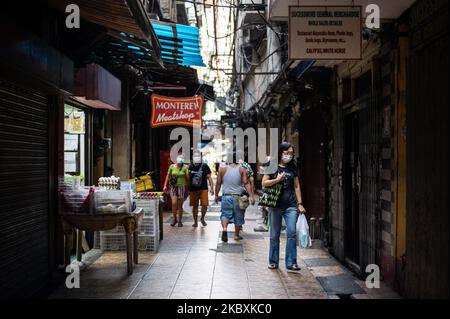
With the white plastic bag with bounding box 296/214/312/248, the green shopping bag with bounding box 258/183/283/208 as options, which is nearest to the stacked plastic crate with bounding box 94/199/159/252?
the green shopping bag with bounding box 258/183/283/208

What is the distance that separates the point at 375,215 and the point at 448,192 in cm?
287

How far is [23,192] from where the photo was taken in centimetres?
641

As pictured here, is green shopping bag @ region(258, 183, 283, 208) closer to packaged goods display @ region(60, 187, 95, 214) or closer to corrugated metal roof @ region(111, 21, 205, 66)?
packaged goods display @ region(60, 187, 95, 214)

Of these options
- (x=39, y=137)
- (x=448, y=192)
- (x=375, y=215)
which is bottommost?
(x=375, y=215)

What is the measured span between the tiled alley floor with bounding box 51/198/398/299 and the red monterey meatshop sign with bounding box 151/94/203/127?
4640 millimetres

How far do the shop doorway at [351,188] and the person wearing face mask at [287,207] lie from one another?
51.3 inches

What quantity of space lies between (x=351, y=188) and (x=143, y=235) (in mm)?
3981

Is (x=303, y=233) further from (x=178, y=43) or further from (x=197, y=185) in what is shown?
(x=197, y=185)

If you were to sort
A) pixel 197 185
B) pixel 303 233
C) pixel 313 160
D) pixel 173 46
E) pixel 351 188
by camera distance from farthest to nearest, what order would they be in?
pixel 197 185, pixel 313 160, pixel 173 46, pixel 351 188, pixel 303 233

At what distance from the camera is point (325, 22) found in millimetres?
6785

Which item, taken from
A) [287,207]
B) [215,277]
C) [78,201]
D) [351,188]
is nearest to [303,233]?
[287,207]

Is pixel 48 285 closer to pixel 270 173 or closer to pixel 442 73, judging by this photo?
pixel 270 173
